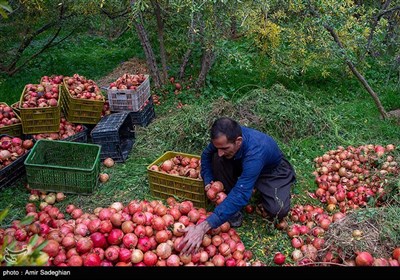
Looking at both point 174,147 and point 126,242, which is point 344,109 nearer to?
point 174,147

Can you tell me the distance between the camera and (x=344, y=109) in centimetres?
747

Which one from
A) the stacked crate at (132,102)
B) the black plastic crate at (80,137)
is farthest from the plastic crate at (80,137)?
the stacked crate at (132,102)

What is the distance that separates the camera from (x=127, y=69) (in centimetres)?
970

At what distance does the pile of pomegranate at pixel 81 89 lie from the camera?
6.35 meters

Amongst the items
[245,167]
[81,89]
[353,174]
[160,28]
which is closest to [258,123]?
[353,174]

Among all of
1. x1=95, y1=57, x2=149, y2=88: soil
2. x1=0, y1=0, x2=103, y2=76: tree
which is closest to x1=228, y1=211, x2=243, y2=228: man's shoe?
x1=0, y1=0, x2=103, y2=76: tree

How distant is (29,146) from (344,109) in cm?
532

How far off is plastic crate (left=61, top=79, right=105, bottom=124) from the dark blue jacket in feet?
8.57

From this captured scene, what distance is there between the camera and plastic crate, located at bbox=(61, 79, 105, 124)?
20.5ft

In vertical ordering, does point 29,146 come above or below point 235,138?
below

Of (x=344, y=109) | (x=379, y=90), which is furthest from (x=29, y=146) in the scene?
(x=379, y=90)
